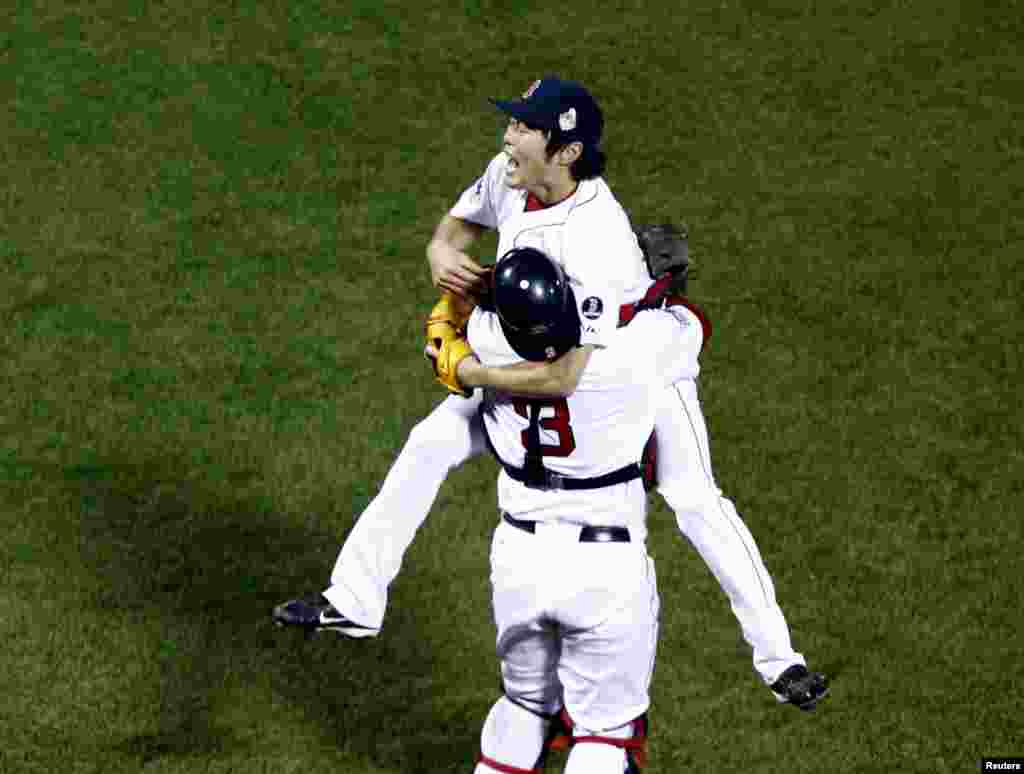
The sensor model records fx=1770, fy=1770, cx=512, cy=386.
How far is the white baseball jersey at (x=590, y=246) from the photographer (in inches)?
261

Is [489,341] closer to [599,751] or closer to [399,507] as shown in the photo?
[399,507]

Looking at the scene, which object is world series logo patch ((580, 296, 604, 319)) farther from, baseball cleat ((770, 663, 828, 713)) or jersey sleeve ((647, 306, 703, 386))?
baseball cleat ((770, 663, 828, 713))

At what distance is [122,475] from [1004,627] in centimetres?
519

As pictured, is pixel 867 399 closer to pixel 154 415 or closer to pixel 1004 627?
pixel 1004 627

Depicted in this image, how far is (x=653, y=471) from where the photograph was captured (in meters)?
7.27

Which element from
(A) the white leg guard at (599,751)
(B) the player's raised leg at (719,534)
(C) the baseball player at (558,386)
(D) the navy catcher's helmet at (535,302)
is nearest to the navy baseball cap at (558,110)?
(C) the baseball player at (558,386)

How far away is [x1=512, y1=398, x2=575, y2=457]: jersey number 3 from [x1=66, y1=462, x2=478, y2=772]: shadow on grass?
249 cm

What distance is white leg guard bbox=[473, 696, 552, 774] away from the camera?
7414 millimetres

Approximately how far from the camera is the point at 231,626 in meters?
9.50

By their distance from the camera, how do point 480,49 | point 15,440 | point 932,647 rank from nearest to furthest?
point 932,647
point 15,440
point 480,49

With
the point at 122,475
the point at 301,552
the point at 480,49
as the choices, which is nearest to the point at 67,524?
the point at 122,475

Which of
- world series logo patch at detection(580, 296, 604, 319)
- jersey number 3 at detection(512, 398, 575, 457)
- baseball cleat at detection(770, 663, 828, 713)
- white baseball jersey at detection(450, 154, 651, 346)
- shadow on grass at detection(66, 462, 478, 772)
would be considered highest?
white baseball jersey at detection(450, 154, 651, 346)

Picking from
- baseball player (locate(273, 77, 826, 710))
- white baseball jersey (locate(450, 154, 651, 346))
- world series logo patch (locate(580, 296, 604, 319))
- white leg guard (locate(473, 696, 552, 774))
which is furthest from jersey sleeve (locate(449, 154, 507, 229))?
white leg guard (locate(473, 696, 552, 774))

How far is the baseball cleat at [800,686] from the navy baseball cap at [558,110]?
90.1 inches
